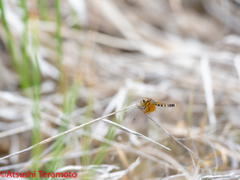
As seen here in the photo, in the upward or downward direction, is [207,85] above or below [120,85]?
below

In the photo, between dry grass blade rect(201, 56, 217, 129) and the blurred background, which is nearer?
the blurred background

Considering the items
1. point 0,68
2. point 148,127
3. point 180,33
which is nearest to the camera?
point 148,127

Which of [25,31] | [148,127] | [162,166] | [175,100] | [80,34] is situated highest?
[80,34]

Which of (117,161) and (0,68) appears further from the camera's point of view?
(0,68)

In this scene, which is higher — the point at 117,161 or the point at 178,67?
the point at 178,67

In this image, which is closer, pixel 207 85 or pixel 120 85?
pixel 207 85

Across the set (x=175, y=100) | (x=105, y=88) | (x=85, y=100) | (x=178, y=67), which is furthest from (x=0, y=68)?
(x=178, y=67)

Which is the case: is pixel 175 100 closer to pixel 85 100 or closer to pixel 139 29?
pixel 85 100

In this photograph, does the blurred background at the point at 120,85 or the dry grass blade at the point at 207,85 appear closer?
the blurred background at the point at 120,85
